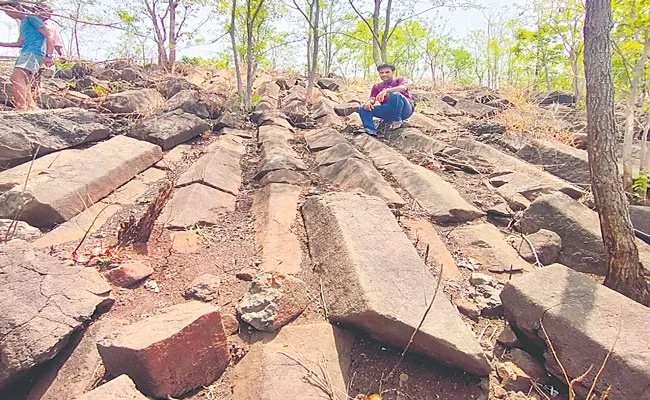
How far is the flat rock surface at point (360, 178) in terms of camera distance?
290 cm

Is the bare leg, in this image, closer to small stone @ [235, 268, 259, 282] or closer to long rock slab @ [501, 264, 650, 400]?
small stone @ [235, 268, 259, 282]

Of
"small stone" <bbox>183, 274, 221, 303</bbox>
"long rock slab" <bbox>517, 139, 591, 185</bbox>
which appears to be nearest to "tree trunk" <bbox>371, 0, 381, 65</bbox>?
"long rock slab" <bbox>517, 139, 591, 185</bbox>

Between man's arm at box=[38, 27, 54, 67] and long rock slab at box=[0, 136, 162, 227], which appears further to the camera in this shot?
man's arm at box=[38, 27, 54, 67]

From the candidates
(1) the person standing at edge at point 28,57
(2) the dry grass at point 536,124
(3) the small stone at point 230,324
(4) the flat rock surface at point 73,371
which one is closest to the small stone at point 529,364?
(3) the small stone at point 230,324

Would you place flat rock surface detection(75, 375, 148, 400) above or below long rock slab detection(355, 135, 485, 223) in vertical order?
below

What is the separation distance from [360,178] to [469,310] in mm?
1607

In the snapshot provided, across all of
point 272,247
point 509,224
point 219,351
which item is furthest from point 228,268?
point 509,224

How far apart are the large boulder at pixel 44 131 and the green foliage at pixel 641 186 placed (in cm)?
489

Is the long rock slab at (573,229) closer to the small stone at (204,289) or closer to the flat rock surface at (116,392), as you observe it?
the small stone at (204,289)

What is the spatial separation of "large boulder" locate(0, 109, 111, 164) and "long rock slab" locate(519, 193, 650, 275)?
3595mm

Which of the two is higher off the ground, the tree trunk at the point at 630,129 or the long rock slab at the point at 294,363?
the tree trunk at the point at 630,129

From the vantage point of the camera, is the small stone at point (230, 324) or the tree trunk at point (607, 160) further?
the tree trunk at point (607, 160)

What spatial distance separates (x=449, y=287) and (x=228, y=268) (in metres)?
1.16

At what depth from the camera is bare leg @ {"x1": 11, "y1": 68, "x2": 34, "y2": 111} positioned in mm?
4051
